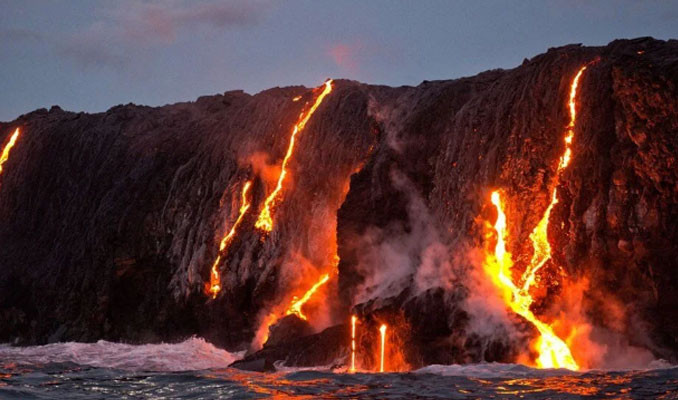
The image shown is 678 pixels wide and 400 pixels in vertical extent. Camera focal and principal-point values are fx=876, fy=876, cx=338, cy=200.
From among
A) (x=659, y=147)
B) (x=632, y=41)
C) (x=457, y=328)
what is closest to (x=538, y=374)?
(x=457, y=328)

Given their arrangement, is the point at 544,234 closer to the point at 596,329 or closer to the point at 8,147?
the point at 596,329

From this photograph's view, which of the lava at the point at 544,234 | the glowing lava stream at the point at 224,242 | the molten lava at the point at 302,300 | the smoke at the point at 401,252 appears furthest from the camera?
the glowing lava stream at the point at 224,242

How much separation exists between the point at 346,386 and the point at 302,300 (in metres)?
11.2

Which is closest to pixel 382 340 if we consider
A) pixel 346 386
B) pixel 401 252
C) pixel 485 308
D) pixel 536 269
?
pixel 485 308

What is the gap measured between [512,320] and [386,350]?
8.69 ft

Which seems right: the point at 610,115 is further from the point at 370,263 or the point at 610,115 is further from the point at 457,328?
the point at 370,263

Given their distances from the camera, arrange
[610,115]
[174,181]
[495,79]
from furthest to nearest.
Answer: [174,181] → [495,79] → [610,115]

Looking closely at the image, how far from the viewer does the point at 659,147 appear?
53.2 ft

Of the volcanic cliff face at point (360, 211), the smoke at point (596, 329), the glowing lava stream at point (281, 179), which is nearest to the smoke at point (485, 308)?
the volcanic cliff face at point (360, 211)

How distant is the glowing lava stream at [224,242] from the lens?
26.0 meters

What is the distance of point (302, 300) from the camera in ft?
75.6

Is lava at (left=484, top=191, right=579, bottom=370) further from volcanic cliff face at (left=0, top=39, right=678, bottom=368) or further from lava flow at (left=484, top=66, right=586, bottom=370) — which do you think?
volcanic cliff face at (left=0, top=39, right=678, bottom=368)

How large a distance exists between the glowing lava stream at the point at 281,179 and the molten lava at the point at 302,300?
9.99ft

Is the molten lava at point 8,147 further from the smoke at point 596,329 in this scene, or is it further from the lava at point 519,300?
the smoke at point 596,329
